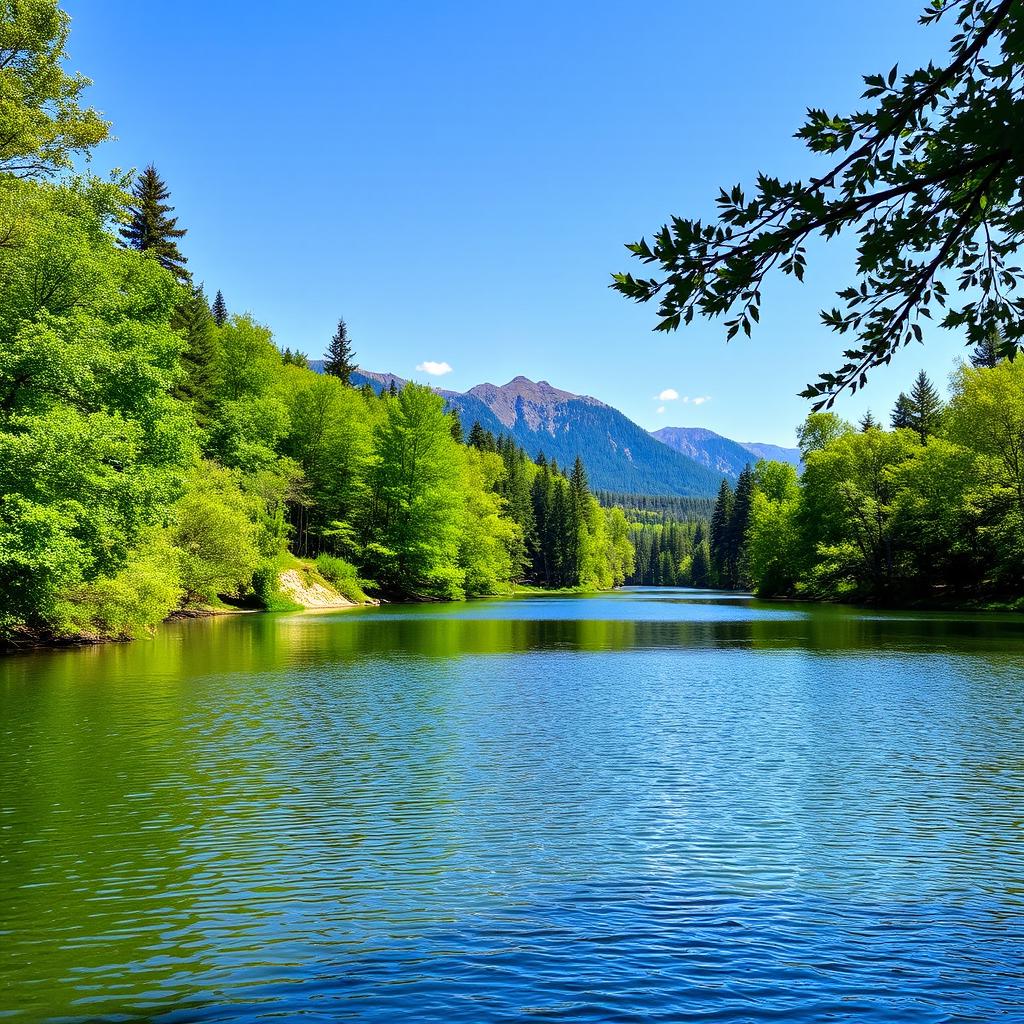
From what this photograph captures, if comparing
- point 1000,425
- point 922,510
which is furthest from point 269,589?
point 1000,425

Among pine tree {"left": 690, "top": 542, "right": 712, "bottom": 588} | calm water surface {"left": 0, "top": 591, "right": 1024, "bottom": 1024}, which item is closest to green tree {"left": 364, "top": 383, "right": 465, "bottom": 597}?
calm water surface {"left": 0, "top": 591, "right": 1024, "bottom": 1024}

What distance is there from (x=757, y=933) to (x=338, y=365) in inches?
3993

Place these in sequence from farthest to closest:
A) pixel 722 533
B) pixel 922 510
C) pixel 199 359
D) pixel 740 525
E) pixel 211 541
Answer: pixel 722 533, pixel 740 525, pixel 922 510, pixel 199 359, pixel 211 541

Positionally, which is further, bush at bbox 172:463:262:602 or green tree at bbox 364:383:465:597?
green tree at bbox 364:383:465:597

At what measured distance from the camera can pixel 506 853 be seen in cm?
959

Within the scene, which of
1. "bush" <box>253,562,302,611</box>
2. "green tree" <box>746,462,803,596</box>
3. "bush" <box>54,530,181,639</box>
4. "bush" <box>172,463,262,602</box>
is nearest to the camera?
"bush" <box>54,530,181,639</box>

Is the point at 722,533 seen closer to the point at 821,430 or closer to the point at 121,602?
the point at 821,430

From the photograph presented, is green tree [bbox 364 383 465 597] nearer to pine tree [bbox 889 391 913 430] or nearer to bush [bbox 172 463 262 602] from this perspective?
bush [bbox 172 463 262 602]

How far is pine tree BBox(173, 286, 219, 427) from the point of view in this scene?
194 ft

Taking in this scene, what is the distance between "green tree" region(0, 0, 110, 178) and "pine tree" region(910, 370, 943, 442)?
229 feet

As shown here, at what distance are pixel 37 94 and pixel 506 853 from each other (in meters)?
29.3

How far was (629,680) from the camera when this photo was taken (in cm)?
2466

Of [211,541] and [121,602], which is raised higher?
[211,541]

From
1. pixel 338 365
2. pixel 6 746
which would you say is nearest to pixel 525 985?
pixel 6 746
